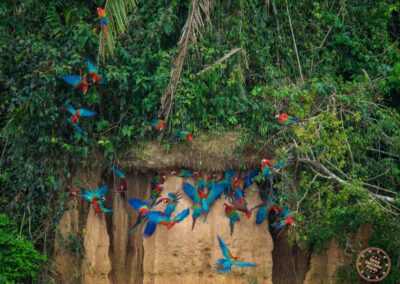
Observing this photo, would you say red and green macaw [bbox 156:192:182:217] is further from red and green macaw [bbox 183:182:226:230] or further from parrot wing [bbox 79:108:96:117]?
parrot wing [bbox 79:108:96:117]

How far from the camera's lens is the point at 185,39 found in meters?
10.6

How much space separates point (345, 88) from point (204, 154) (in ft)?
5.87

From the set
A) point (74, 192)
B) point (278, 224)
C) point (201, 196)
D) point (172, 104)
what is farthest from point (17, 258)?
point (278, 224)

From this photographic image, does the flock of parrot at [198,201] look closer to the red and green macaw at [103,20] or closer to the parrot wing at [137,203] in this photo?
the parrot wing at [137,203]

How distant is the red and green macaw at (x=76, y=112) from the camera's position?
10.6 meters

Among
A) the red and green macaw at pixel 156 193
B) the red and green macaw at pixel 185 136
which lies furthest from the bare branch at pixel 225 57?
the red and green macaw at pixel 156 193

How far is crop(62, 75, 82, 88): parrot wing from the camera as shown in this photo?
10.5 meters

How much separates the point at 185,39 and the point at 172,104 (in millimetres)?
738

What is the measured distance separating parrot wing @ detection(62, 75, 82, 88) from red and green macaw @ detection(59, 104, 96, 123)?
27 cm

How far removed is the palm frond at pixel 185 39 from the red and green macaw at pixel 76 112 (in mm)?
793

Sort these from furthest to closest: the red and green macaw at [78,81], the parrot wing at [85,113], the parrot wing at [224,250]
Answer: the parrot wing at [224,250] < the parrot wing at [85,113] < the red and green macaw at [78,81]

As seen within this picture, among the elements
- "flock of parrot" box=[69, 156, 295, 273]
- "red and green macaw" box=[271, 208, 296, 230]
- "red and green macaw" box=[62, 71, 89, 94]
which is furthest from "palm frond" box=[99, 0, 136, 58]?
"red and green macaw" box=[271, 208, 296, 230]

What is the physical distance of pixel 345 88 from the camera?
35.9 feet

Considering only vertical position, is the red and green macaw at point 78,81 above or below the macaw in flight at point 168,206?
above
